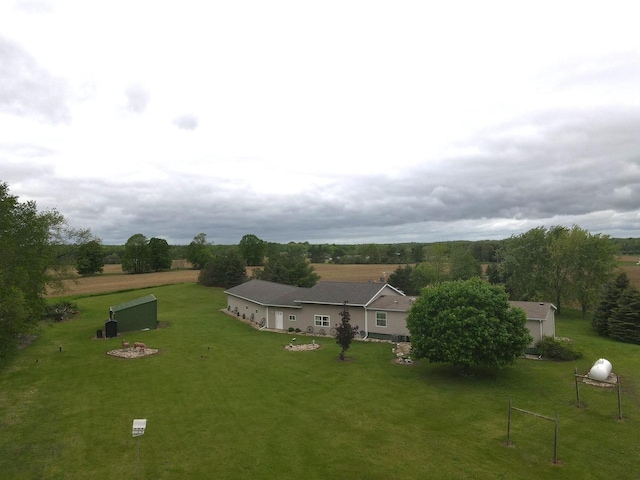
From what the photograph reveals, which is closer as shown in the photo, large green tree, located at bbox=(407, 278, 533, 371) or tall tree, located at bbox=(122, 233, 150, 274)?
large green tree, located at bbox=(407, 278, 533, 371)

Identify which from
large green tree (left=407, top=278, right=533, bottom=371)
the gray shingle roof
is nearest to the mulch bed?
the gray shingle roof

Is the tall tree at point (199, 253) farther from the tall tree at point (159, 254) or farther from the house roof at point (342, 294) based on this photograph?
the house roof at point (342, 294)

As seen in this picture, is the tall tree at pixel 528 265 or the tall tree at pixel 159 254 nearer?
the tall tree at pixel 528 265

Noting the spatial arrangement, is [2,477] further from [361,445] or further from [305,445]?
[361,445]

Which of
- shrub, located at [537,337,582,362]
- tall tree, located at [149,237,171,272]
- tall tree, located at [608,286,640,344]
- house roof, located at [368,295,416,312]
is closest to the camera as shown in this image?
shrub, located at [537,337,582,362]

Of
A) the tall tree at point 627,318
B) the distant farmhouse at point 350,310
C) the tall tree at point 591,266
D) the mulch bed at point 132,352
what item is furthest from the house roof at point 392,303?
the tall tree at point 591,266

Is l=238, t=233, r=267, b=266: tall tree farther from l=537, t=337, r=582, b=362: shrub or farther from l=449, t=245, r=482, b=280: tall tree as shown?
l=537, t=337, r=582, b=362: shrub
